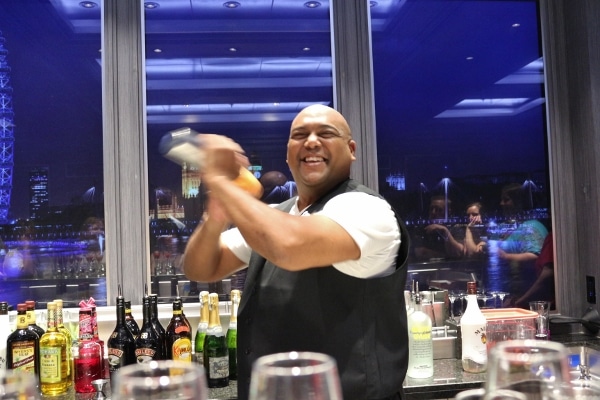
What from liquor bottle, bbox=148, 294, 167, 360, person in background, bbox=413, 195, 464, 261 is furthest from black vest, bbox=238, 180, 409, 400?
person in background, bbox=413, 195, 464, 261

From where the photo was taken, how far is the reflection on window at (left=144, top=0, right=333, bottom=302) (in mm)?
2867

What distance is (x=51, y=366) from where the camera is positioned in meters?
2.22

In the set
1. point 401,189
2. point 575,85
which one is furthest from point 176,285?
point 575,85

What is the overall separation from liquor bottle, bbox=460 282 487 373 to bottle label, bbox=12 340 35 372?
167cm

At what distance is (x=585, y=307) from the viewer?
301 centimetres

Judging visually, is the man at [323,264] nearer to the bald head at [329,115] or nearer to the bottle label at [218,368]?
the bald head at [329,115]

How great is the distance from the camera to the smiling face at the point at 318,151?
1.68 metres

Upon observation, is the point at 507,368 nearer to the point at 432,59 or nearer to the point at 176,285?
the point at 176,285

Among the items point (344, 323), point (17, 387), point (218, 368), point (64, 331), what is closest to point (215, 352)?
point (218, 368)

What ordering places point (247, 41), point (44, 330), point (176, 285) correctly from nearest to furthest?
point (44, 330) < point (176, 285) < point (247, 41)

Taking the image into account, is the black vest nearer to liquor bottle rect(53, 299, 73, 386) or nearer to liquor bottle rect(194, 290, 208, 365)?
→ liquor bottle rect(194, 290, 208, 365)

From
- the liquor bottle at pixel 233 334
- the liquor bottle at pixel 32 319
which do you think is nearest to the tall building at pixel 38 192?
the liquor bottle at pixel 32 319

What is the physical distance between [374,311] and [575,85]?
2.13 metres

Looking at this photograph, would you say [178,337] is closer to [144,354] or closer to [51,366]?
[144,354]
